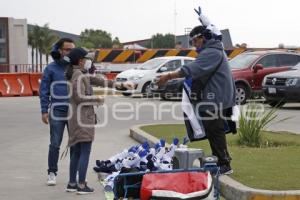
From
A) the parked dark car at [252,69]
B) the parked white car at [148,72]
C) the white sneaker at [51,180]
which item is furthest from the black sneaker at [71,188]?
the parked white car at [148,72]

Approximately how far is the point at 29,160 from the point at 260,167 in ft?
12.7

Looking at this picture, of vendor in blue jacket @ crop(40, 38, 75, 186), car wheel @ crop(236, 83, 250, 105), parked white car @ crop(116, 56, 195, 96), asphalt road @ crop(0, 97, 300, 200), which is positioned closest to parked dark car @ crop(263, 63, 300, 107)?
asphalt road @ crop(0, 97, 300, 200)

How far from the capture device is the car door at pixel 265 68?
2105cm

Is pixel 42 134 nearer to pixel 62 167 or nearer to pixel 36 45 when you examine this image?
pixel 62 167

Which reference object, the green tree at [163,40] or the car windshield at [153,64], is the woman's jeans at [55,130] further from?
the green tree at [163,40]

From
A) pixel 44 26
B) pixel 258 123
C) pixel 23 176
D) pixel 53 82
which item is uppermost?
pixel 44 26

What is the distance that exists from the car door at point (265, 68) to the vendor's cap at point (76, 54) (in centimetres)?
1411

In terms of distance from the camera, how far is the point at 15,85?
89.9 ft

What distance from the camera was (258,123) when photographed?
998cm

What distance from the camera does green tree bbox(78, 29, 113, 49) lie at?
104m

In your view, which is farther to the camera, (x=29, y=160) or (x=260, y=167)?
(x=29, y=160)

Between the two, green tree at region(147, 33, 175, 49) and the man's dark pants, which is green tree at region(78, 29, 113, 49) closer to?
green tree at region(147, 33, 175, 49)

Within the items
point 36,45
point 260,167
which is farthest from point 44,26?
point 260,167

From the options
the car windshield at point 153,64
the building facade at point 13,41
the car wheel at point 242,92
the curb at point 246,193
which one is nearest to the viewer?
the curb at point 246,193
